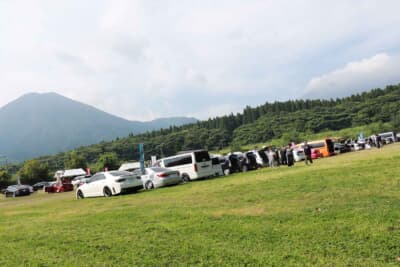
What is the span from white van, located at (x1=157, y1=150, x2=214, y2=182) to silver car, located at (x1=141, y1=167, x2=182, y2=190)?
5.57ft

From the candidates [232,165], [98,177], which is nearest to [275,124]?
[232,165]

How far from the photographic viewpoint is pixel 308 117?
129000 millimetres

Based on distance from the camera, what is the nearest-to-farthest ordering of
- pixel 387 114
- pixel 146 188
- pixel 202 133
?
pixel 146 188, pixel 387 114, pixel 202 133

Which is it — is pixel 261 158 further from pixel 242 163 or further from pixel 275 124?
pixel 275 124

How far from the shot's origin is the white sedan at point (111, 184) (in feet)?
62.6

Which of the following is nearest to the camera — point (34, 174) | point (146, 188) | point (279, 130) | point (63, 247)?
point (63, 247)

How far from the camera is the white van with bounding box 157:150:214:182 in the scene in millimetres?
23203

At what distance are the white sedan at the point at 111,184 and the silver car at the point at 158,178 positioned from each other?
4.51ft

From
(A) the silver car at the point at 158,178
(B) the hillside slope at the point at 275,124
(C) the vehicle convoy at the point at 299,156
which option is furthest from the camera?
(B) the hillside slope at the point at 275,124

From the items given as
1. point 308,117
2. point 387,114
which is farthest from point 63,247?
point 308,117

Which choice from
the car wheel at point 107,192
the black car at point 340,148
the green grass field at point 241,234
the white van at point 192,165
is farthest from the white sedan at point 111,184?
the black car at point 340,148

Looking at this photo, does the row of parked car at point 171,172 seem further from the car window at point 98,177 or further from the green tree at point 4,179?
the green tree at point 4,179

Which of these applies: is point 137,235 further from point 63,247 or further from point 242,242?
point 242,242

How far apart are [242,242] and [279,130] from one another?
123 meters
